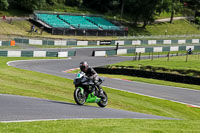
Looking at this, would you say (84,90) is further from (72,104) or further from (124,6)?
(124,6)

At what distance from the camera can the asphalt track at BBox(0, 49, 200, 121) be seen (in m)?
11.3

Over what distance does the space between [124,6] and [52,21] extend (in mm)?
29629

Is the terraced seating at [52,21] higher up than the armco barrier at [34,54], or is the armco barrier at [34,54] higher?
the terraced seating at [52,21]

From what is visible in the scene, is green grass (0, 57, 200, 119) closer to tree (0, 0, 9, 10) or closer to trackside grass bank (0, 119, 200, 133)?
trackside grass bank (0, 119, 200, 133)

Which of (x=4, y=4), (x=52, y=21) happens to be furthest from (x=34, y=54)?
(x=52, y=21)

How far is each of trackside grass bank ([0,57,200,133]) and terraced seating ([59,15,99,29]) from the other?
46.7 m

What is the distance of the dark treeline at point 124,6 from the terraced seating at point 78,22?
18.0 feet

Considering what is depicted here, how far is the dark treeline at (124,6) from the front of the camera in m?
71.8

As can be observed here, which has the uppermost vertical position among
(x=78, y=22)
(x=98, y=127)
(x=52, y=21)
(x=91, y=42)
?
(x=78, y=22)

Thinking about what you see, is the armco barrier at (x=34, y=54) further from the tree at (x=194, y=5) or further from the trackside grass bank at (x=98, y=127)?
the tree at (x=194, y=5)

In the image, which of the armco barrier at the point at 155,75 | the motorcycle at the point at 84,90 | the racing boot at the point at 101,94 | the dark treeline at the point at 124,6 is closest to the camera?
the motorcycle at the point at 84,90

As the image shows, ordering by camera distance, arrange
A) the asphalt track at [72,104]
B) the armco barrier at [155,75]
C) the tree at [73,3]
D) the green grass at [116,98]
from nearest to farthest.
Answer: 1. the asphalt track at [72,104]
2. the green grass at [116,98]
3. the armco barrier at [155,75]
4. the tree at [73,3]

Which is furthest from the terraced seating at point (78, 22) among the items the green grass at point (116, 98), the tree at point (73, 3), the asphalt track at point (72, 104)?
the green grass at point (116, 98)

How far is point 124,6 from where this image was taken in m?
94.8
